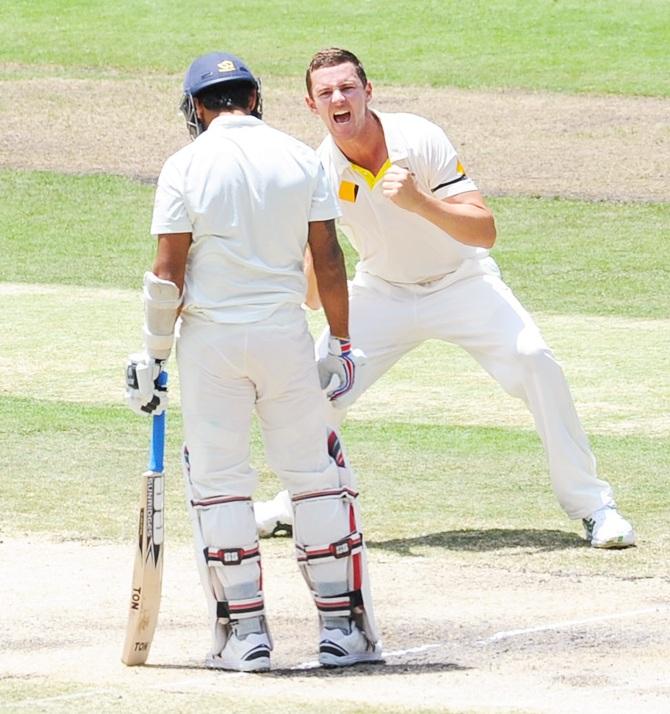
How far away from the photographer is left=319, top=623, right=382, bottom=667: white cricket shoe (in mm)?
6117

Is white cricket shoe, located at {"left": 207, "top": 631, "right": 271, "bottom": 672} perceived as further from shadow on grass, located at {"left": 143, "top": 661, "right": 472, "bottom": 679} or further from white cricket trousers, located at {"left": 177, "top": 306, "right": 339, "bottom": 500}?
white cricket trousers, located at {"left": 177, "top": 306, "right": 339, "bottom": 500}

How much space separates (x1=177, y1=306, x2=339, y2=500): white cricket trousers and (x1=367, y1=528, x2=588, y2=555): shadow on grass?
1871 millimetres

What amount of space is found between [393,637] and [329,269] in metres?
1.38

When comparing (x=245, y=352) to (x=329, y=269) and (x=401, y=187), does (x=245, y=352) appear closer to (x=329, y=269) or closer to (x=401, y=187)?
(x=329, y=269)

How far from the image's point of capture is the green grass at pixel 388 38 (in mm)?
29359

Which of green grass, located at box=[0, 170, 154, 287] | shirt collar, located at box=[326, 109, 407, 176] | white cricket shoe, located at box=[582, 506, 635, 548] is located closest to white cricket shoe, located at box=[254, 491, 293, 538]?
white cricket shoe, located at box=[582, 506, 635, 548]

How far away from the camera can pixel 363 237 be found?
8445mm

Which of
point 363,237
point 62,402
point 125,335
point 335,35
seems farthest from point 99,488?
point 335,35

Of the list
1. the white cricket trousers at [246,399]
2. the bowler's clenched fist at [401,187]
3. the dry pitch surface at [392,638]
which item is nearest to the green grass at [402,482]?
the dry pitch surface at [392,638]

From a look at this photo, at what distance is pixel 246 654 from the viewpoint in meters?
6.02

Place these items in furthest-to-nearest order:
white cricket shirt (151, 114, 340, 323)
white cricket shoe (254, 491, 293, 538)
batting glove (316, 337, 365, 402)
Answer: white cricket shoe (254, 491, 293, 538) < batting glove (316, 337, 365, 402) < white cricket shirt (151, 114, 340, 323)

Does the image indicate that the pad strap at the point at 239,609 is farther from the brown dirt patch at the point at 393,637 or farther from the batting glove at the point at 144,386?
the batting glove at the point at 144,386

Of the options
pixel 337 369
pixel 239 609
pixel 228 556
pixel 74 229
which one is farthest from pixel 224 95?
pixel 74 229

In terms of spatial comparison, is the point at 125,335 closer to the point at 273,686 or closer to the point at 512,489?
the point at 512,489
